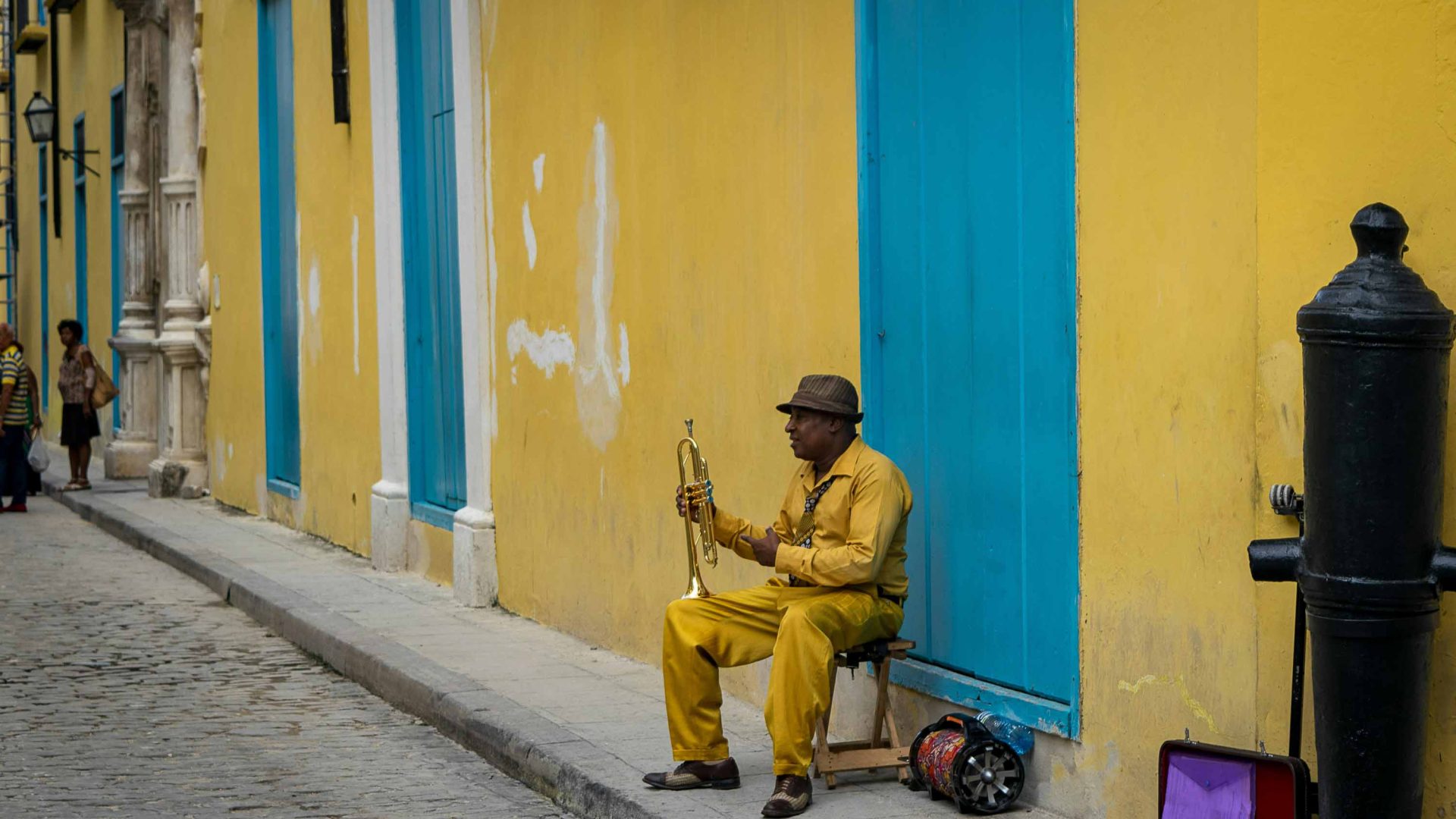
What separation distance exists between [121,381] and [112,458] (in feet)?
2.70

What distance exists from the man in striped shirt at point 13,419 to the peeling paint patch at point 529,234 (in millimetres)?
9600

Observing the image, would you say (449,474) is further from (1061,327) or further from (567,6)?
(1061,327)

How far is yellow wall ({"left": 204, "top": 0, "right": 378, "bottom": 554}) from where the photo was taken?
1282 cm

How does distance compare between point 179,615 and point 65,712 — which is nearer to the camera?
point 65,712

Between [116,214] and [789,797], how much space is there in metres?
18.8

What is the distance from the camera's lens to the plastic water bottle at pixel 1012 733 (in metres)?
5.56

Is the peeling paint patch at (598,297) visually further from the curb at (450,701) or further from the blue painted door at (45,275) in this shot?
the blue painted door at (45,275)

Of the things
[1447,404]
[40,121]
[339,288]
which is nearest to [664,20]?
[1447,404]

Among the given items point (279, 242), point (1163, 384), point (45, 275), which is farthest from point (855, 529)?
point (45, 275)

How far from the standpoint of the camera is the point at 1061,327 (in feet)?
17.7

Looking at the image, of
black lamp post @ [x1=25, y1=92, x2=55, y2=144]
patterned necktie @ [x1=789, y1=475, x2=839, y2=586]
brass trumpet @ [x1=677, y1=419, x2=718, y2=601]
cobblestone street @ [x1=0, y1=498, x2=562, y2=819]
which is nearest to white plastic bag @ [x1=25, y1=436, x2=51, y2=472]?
black lamp post @ [x1=25, y1=92, x2=55, y2=144]

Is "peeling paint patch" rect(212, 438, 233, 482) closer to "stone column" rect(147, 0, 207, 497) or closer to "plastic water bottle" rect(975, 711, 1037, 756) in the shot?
"stone column" rect(147, 0, 207, 497)

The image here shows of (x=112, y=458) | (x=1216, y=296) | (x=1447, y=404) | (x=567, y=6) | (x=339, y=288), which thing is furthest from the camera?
(x=112, y=458)

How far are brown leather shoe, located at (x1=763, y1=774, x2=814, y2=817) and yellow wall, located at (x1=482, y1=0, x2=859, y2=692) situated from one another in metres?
1.56
